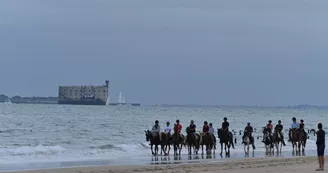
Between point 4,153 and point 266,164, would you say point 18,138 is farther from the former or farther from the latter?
point 266,164

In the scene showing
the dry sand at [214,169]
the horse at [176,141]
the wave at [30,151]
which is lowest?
the dry sand at [214,169]

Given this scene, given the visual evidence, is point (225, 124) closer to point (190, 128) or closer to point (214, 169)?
point (190, 128)

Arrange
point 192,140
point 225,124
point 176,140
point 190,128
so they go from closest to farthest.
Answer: point 225,124
point 176,140
point 192,140
point 190,128

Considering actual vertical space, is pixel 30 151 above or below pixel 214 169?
above

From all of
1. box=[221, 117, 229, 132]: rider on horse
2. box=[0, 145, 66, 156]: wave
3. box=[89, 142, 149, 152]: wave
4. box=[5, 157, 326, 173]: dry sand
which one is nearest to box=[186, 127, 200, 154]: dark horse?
box=[221, 117, 229, 132]: rider on horse

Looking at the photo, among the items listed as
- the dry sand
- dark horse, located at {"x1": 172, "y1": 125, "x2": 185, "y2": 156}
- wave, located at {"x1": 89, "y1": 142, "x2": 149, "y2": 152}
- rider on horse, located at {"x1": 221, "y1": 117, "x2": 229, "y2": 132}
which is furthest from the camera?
wave, located at {"x1": 89, "y1": 142, "x2": 149, "y2": 152}

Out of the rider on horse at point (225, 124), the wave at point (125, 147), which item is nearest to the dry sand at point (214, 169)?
the rider on horse at point (225, 124)

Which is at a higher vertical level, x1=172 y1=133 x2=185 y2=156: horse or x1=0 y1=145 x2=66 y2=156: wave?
x1=172 y1=133 x2=185 y2=156: horse

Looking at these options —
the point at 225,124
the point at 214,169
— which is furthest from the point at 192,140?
the point at 214,169

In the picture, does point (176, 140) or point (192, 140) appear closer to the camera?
point (176, 140)

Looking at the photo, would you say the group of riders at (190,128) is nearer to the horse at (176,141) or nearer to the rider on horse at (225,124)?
the rider on horse at (225,124)

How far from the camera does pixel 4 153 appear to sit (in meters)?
37.8

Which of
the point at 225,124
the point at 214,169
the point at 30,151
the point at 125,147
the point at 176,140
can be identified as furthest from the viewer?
the point at 125,147

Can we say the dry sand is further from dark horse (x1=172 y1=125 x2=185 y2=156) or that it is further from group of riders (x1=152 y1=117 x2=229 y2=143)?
dark horse (x1=172 y1=125 x2=185 y2=156)
